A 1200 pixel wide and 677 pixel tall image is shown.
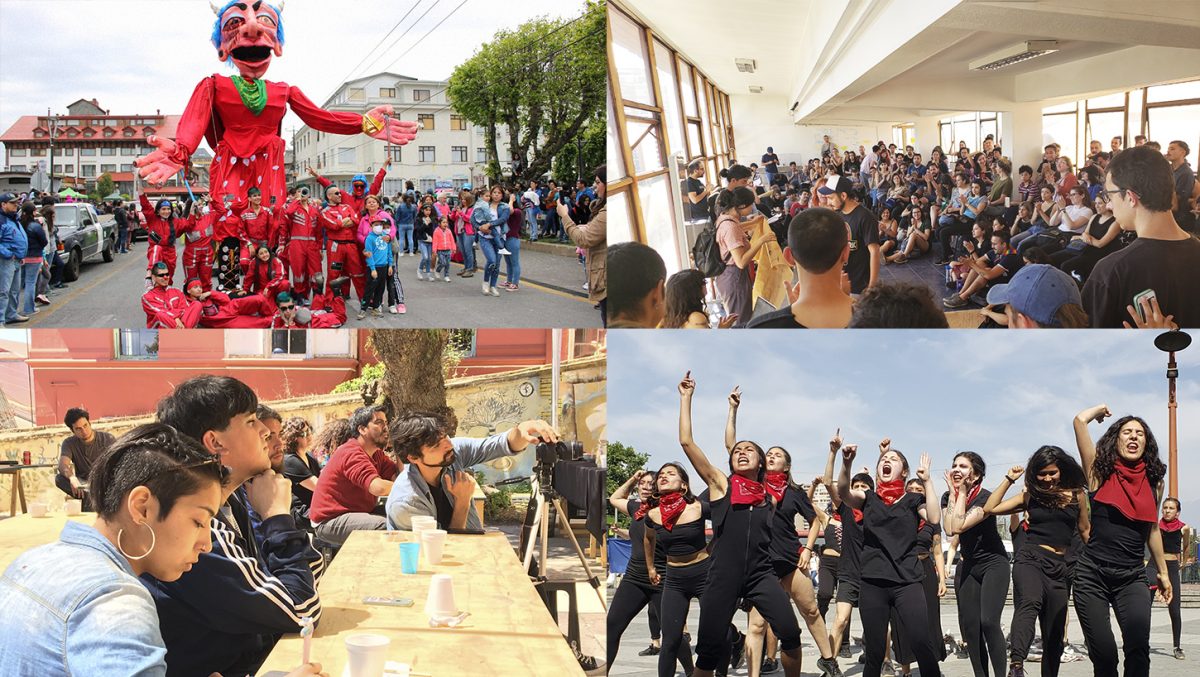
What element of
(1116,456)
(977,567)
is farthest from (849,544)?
(1116,456)

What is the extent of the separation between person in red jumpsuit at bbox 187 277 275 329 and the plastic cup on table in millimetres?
1239

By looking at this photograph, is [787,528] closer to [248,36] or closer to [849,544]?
[849,544]

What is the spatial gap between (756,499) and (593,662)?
37.5 inches

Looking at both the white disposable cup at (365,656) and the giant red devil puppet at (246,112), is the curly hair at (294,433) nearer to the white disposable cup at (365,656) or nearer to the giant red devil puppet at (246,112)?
the giant red devil puppet at (246,112)

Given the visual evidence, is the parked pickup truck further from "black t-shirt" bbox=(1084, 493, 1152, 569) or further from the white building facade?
"black t-shirt" bbox=(1084, 493, 1152, 569)

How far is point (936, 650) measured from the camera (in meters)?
4.69

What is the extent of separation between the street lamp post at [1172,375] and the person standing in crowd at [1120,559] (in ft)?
0.23

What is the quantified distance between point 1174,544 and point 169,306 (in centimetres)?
416

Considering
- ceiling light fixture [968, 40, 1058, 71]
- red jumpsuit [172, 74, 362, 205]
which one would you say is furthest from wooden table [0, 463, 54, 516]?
ceiling light fixture [968, 40, 1058, 71]

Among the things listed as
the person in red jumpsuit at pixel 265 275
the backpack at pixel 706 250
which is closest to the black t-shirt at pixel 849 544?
the backpack at pixel 706 250

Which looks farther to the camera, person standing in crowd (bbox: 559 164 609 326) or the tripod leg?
the tripod leg

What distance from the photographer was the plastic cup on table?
3568 mm

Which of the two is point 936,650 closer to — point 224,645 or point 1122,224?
point 1122,224

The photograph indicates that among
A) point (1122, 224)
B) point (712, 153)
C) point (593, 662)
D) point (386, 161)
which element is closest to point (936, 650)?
point (593, 662)
